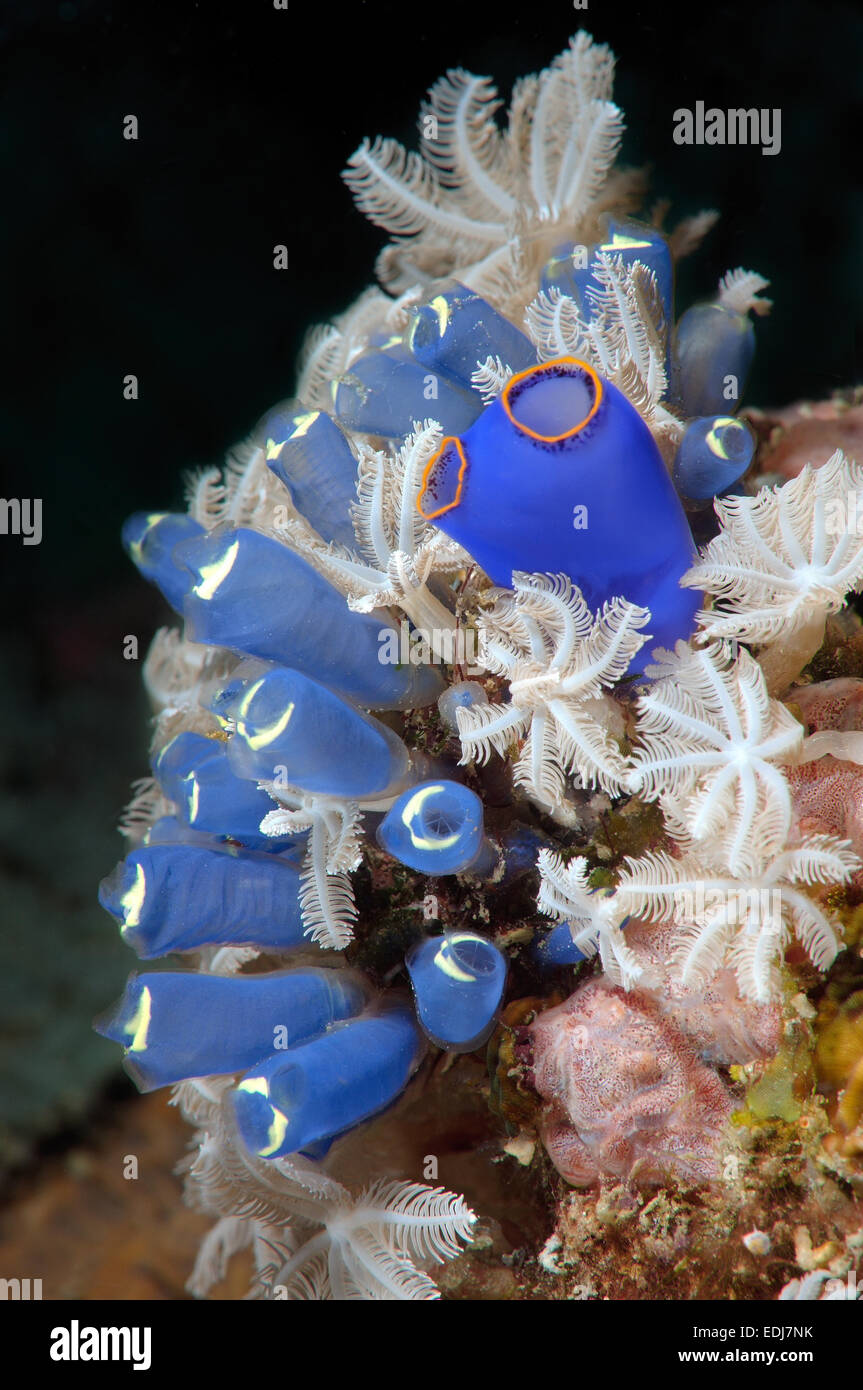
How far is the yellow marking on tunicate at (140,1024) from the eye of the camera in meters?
1.83

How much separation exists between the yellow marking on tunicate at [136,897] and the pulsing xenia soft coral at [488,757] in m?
0.01

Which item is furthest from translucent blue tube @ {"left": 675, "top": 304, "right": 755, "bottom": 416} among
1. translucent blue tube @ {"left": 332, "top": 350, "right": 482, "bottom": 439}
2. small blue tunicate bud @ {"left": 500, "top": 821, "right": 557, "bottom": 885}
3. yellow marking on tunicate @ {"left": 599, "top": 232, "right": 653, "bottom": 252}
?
small blue tunicate bud @ {"left": 500, "top": 821, "right": 557, "bottom": 885}

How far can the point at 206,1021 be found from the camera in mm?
1877

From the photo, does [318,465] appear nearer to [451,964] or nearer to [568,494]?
[568,494]

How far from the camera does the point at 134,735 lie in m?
3.98

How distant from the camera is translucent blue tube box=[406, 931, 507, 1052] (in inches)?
71.4

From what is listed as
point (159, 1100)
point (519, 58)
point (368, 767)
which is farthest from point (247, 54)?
point (159, 1100)

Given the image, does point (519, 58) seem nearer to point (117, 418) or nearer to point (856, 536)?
point (117, 418)

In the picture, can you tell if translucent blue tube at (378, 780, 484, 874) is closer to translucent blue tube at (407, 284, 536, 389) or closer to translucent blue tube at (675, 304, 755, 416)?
translucent blue tube at (407, 284, 536, 389)

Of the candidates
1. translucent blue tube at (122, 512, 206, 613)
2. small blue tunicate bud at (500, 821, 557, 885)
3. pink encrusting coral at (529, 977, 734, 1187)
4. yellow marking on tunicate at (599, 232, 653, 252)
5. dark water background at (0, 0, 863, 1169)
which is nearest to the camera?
pink encrusting coral at (529, 977, 734, 1187)

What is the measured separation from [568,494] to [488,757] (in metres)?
0.62

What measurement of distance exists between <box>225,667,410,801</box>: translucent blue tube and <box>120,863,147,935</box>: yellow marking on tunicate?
1.11ft
